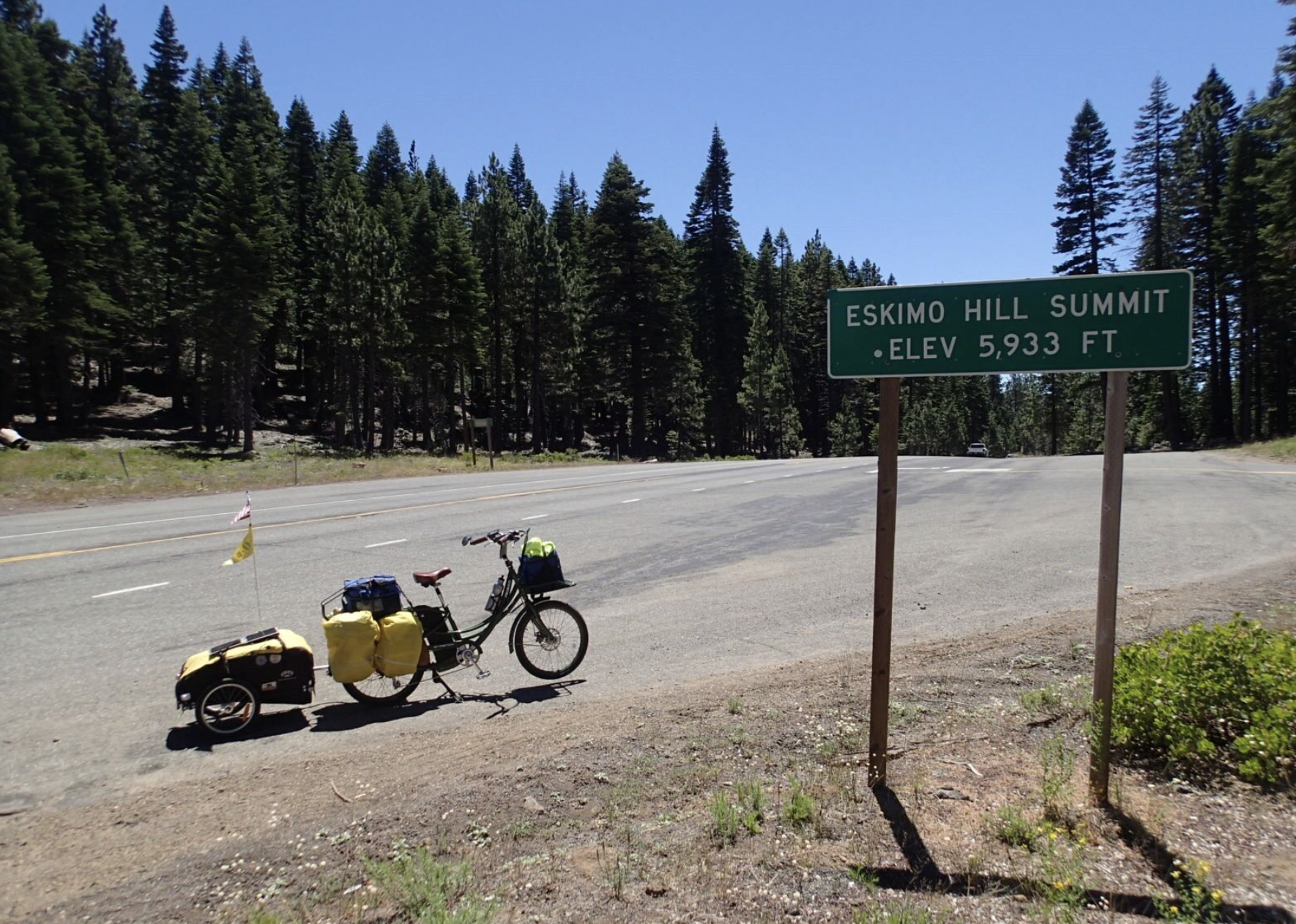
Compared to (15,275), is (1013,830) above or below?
below

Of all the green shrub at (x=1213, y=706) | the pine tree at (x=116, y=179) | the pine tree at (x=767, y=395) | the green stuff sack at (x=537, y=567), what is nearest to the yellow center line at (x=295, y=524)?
the green stuff sack at (x=537, y=567)

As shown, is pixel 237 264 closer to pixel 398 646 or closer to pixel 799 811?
pixel 398 646

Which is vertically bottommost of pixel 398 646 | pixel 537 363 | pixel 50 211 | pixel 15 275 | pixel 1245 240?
pixel 398 646

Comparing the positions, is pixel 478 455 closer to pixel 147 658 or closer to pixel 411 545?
pixel 411 545

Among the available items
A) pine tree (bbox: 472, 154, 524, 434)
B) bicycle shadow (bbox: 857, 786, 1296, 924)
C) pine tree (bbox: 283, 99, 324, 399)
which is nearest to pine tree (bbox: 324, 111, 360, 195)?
pine tree (bbox: 283, 99, 324, 399)

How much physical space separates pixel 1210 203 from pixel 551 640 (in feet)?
195

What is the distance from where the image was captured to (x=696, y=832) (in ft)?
12.1

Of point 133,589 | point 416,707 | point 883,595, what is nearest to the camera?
point 883,595

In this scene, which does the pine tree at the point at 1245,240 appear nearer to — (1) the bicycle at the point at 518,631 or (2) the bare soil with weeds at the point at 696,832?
(1) the bicycle at the point at 518,631

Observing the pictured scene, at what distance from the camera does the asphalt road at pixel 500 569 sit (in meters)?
5.70

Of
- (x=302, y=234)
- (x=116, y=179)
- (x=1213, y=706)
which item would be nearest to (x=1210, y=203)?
(x=1213, y=706)

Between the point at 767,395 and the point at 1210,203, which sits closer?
the point at 1210,203

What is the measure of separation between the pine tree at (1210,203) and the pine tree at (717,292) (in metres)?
31.6

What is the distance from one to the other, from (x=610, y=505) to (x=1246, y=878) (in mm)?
15115
